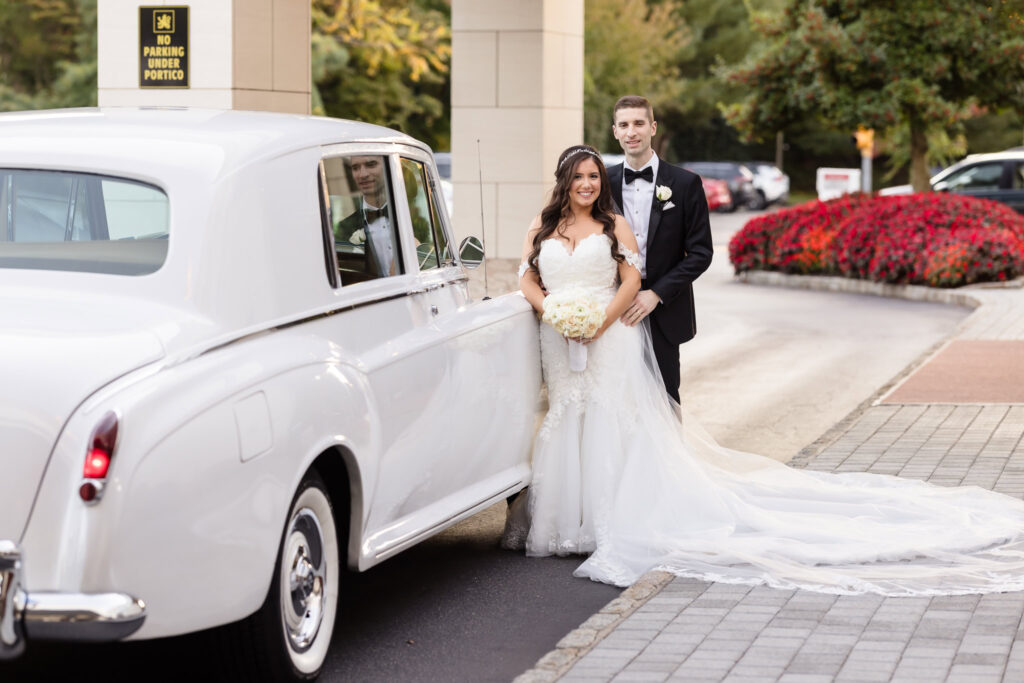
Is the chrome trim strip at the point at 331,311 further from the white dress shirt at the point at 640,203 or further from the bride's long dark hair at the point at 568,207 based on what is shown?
the white dress shirt at the point at 640,203

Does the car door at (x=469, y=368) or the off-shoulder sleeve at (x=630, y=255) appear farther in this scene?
the off-shoulder sleeve at (x=630, y=255)

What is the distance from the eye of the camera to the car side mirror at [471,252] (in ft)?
22.6

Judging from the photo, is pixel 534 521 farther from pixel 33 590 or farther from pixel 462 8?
pixel 462 8

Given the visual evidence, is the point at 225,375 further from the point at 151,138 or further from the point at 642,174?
the point at 642,174

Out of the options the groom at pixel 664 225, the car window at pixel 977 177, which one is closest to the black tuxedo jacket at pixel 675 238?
the groom at pixel 664 225

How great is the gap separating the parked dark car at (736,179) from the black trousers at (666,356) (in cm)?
4325

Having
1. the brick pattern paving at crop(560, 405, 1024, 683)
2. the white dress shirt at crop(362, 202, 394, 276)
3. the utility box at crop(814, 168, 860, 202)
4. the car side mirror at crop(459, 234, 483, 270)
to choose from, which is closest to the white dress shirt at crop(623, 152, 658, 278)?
Answer: the car side mirror at crop(459, 234, 483, 270)

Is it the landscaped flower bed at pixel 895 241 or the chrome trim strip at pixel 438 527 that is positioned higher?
the landscaped flower bed at pixel 895 241

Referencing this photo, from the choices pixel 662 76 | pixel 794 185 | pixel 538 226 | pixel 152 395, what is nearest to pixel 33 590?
pixel 152 395

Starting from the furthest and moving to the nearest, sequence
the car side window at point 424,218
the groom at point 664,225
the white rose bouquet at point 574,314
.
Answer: the groom at point 664,225, the white rose bouquet at point 574,314, the car side window at point 424,218

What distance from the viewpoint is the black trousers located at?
775 cm

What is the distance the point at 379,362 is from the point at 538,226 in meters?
2.05

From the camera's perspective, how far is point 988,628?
5.50 metres

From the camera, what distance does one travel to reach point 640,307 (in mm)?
7414
